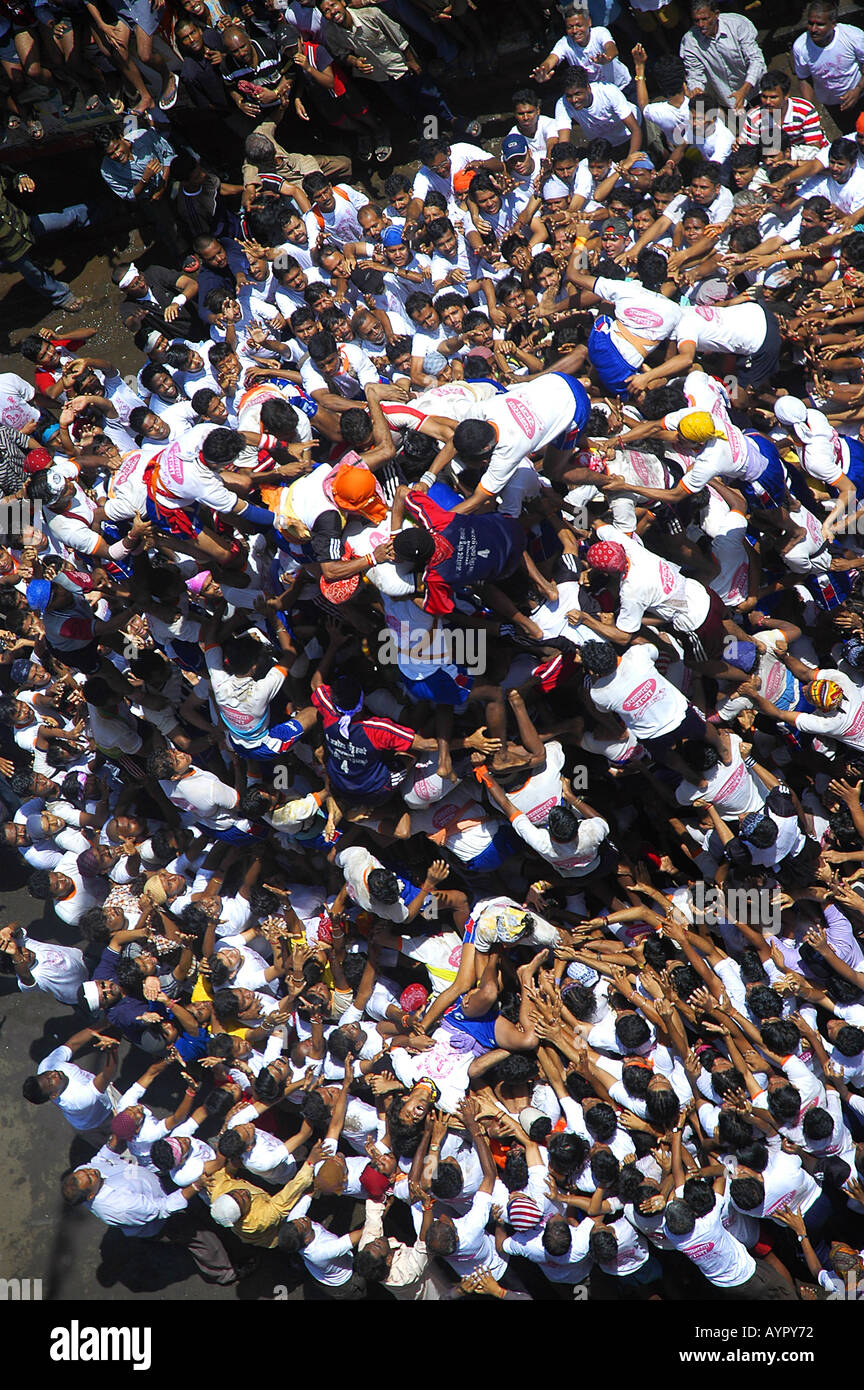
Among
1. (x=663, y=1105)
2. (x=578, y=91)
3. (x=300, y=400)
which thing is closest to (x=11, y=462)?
(x=300, y=400)

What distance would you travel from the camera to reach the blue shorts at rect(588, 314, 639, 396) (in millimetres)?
5680

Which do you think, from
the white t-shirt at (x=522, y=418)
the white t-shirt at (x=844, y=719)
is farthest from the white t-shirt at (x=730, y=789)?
the white t-shirt at (x=522, y=418)

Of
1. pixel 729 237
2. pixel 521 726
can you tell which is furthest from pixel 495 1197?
pixel 729 237

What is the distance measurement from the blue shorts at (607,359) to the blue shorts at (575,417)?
642mm

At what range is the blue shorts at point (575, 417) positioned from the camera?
5.02 metres

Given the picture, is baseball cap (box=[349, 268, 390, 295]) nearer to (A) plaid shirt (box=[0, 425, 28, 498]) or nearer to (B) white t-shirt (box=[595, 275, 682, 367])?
(B) white t-shirt (box=[595, 275, 682, 367])

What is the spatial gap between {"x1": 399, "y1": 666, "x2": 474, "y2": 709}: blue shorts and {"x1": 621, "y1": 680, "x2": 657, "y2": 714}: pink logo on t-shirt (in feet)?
2.65

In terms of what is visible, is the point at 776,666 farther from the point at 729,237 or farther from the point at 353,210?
the point at 353,210

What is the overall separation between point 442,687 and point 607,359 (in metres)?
2.00

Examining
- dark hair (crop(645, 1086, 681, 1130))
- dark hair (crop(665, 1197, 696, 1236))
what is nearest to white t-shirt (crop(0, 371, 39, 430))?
dark hair (crop(645, 1086, 681, 1130))

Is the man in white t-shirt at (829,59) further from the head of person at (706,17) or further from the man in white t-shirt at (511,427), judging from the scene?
the man in white t-shirt at (511,427)

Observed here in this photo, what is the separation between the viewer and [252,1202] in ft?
18.9

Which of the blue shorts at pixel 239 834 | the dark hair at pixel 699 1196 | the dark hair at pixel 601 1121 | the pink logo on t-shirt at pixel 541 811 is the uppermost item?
the pink logo on t-shirt at pixel 541 811

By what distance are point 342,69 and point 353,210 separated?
5.00 ft
